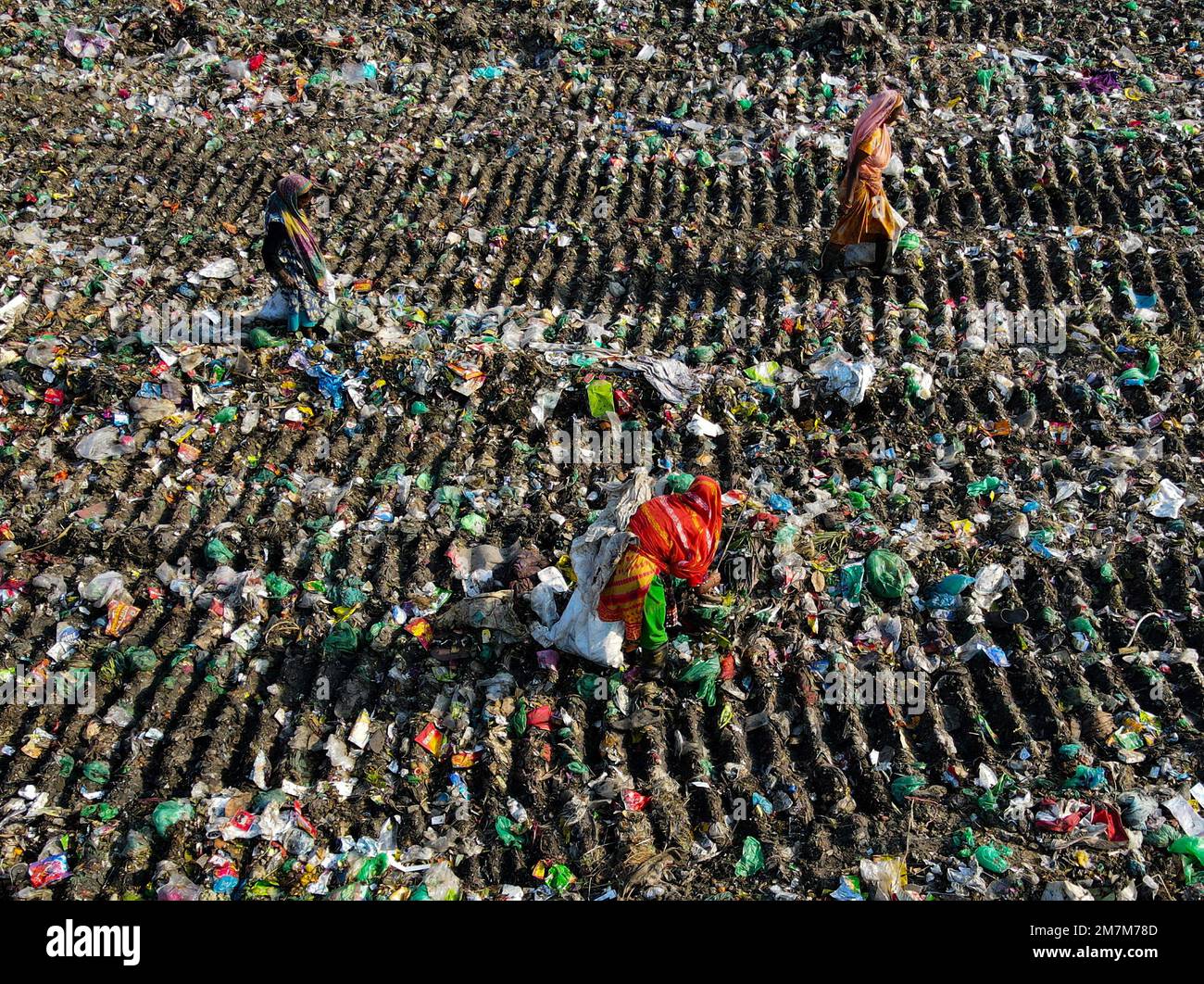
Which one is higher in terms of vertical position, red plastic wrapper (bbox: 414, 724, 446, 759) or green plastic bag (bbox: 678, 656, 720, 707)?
green plastic bag (bbox: 678, 656, 720, 707)

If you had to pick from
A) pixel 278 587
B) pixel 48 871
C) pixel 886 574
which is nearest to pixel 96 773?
pixel 48 871

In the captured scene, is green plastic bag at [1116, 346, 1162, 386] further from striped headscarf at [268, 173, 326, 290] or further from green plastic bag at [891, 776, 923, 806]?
striped headscarf at [268, 173, 326, 290]

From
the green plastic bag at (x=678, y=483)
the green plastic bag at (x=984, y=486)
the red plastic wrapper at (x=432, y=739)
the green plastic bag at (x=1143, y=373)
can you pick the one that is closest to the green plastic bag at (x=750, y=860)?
the red plastic wrapper at (x=432, y=739)

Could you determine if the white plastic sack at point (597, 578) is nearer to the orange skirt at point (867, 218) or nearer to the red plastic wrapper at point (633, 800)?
the red plastic wrapper at point (633, 800)

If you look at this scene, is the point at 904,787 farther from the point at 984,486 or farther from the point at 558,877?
the point at 984,486

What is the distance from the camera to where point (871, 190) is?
5.72m

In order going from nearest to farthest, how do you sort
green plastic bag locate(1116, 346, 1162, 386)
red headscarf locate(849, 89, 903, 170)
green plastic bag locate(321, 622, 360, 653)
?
1. green plastic bag locate(321, 622, 360, 653)
2. green plastic bag locate(1116, 346, 1162, 386)
3. red headscarf locate(849, 89, 903, 170)

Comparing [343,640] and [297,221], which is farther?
[297,221]

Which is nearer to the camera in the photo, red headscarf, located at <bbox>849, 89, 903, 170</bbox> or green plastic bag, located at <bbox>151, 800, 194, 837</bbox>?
green plastic bag, located at <bbox>151, 800, 194, 837</bbox>

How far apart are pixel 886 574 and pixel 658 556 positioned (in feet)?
3.83

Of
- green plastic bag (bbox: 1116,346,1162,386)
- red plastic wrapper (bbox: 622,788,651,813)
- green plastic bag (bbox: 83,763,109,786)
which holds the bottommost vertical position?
green plastic bag (bbox: 83,763,109,786)

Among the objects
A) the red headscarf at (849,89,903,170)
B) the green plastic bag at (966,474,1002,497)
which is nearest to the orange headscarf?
the green plastic bag at (966,474,1002,497)

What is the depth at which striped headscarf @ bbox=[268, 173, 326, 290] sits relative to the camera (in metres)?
5.46

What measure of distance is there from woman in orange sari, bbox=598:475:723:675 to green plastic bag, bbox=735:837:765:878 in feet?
2.91
